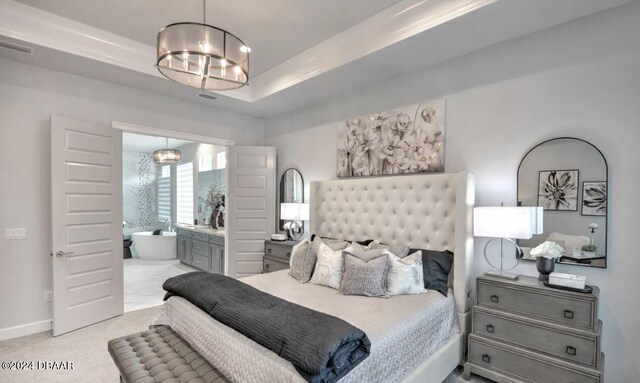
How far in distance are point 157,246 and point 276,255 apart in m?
4.11

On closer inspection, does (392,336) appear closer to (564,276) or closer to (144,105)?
(564,276)

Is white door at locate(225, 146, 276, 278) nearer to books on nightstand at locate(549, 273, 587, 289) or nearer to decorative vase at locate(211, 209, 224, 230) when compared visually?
decorative vase at locate(211, 209, 224, 230)

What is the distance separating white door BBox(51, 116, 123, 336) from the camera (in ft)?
10.8

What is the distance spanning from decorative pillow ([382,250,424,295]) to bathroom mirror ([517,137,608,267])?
0.95m

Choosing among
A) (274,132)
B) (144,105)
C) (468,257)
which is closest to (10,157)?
(144,105)

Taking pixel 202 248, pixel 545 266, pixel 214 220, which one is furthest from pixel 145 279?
pixel 545 266

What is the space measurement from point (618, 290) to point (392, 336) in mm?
1790

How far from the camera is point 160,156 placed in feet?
21.8

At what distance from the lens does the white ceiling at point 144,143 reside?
6.76m

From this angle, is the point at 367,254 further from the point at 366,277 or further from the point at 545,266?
the point at 545,266

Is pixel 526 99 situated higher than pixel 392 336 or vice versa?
pixel 526 99

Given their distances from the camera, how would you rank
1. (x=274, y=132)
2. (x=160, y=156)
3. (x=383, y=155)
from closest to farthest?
(x=383, y=155)
(x=274, y=132)
(x=160, y=156)

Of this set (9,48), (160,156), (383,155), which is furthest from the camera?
(160,156)

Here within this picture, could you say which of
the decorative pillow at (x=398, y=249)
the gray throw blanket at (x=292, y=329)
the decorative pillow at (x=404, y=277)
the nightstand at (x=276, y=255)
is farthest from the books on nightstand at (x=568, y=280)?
the nightstand at (x=276, y=255)
